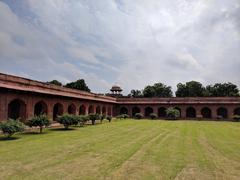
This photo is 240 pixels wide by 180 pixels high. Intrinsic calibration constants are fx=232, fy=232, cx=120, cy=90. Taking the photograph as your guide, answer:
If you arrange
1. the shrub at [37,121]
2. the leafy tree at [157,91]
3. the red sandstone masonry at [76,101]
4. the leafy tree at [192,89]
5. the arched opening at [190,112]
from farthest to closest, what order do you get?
the leafy tree at [157,91], the leafy tree at [192,89], the arched opening at [190,112], the red sandstone masonry at [76,101], the shrub at [37,121]

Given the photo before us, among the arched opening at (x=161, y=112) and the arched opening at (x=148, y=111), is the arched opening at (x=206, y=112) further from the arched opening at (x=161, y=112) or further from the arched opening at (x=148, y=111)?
the arched opening at (x=148, y=111)

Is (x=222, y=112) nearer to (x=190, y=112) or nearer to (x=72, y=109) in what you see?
(x=190, y=112)

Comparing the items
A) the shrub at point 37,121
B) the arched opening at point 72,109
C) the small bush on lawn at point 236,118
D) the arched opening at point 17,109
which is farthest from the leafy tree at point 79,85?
the shrub at point 37,121

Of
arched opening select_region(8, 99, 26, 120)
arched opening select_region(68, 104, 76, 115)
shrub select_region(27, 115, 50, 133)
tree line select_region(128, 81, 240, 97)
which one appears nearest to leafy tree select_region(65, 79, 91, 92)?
tree line select_region(128, 81, 240, 97)

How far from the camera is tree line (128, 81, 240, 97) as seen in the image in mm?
55000

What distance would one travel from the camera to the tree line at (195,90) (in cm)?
5500

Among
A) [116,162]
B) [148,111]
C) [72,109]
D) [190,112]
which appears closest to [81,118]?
[72,109]

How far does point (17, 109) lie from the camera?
19.2 metres

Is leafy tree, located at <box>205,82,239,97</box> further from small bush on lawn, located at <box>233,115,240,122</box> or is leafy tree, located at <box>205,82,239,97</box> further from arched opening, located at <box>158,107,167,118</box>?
small bush on lawn, located at <box>233,115,240,122</box>

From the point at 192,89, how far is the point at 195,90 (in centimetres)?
77

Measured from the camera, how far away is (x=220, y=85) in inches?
2232

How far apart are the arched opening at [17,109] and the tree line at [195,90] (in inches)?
1763

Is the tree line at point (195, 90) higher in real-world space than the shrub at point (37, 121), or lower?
higher

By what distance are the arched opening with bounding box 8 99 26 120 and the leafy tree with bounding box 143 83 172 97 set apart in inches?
1763
